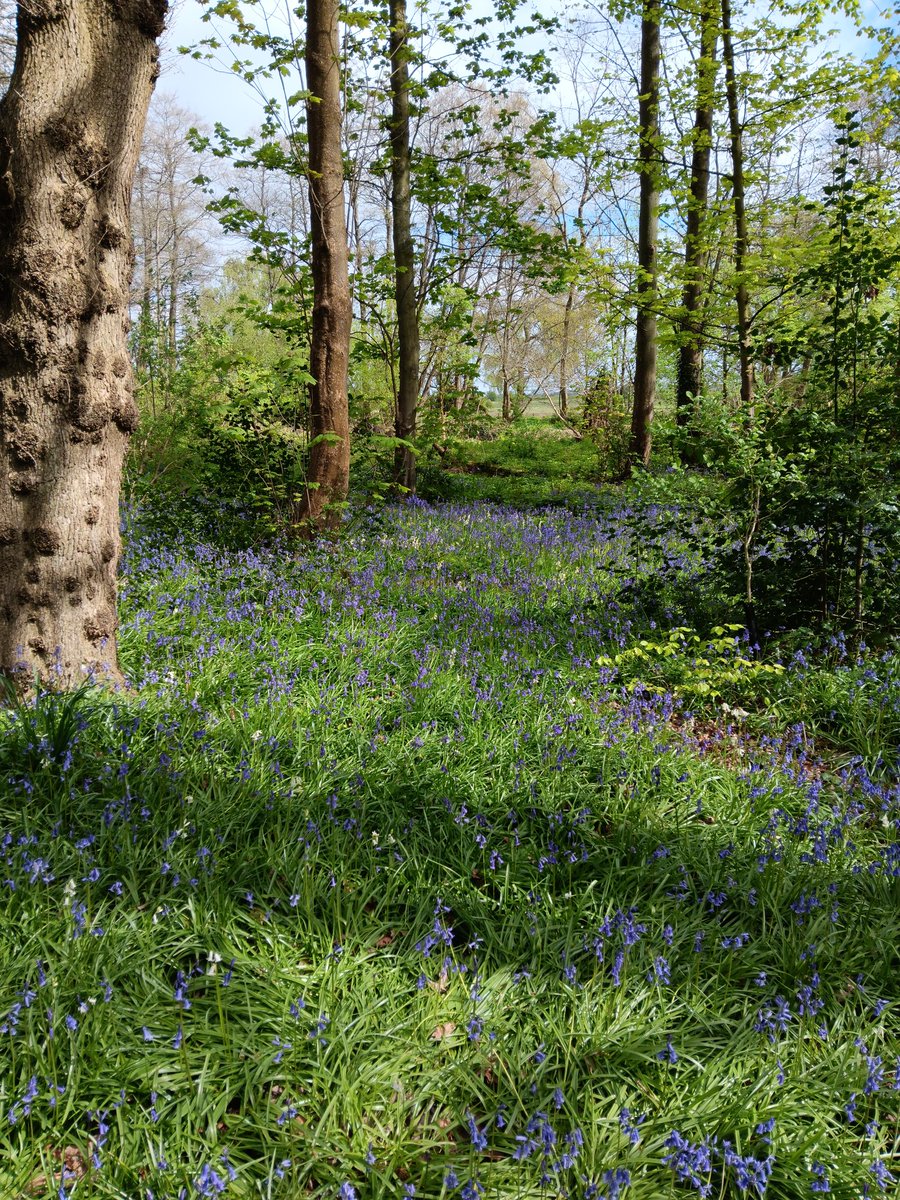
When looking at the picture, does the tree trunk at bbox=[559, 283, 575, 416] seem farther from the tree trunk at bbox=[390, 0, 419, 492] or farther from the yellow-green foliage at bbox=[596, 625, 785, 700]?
the yellow-green foliage at bbox=[596, 625, 785, 700]

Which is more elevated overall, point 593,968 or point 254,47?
point 254,47

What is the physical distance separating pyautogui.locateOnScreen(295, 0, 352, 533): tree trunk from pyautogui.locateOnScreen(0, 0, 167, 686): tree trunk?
289 cm

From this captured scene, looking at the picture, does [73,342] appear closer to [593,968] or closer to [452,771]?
[452,771]

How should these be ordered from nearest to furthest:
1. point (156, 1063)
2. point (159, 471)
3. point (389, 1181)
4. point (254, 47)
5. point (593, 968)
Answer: point (389, 1181) → point (156, 1063) → point (593, 968) → point (254, 47) → point (159, 471)

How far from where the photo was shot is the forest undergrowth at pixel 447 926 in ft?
5.70

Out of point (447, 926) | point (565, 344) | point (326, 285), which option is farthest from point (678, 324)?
point (565, 344)

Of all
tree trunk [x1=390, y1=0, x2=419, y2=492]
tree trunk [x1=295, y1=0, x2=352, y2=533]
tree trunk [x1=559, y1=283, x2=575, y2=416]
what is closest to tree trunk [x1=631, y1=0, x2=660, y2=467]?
Result: tree trunk [x1=390, y1=0, x2=419, y2=492]

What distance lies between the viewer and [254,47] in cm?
745

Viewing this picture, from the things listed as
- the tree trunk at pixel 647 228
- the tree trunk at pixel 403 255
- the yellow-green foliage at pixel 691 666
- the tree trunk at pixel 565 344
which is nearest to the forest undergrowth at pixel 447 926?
the yellow-green foliage at pixel 691 666

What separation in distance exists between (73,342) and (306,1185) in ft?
11.7

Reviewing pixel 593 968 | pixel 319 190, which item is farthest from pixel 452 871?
pixel 319 190

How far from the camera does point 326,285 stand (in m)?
6.77

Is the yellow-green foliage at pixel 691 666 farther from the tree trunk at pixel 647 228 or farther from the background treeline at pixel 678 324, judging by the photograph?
the tree trunk at pixel 647 228

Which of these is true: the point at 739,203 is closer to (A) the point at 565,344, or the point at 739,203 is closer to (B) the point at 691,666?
(B) the point at 691,666
